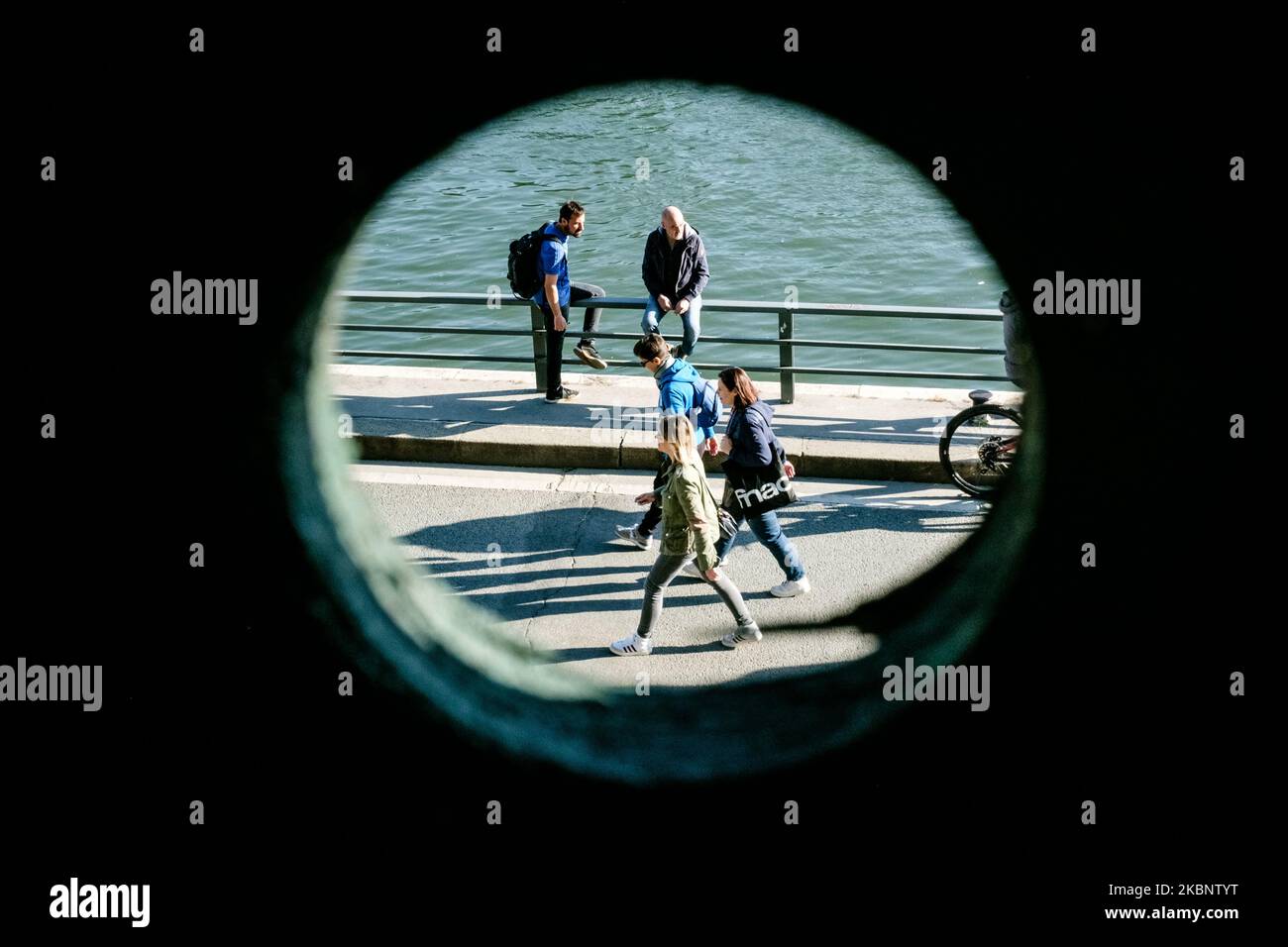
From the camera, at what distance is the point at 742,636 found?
7.27 meters

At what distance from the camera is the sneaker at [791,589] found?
7.73 metres

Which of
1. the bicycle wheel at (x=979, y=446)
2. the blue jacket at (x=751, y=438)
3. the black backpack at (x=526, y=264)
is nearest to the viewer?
the blue jacket at (x=751, y=438)

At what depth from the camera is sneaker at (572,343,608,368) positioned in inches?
412

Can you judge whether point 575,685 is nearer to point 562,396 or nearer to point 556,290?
point 556,290

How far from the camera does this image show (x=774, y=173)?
20.4 metres

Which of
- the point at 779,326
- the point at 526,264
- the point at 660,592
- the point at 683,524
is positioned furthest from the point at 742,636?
the point at 526,264

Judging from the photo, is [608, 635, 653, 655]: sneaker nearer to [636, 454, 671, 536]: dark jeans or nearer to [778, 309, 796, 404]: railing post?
[636, 454, 671, 536]: dark jeans

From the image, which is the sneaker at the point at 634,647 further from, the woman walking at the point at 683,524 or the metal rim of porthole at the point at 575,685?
the metal rim of porthole at the point at 575,685

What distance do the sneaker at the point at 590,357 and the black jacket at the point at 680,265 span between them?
36.3 inches

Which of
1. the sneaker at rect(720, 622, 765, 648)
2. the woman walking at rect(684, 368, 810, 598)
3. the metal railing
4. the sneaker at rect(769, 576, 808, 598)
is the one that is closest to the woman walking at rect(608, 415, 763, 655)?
the sneaker at rect(720, 622, 765, 648)

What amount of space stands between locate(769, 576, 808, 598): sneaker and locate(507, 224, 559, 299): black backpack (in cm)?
326

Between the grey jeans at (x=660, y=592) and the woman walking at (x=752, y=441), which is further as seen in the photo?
the woman walking at (x=752, y=441)

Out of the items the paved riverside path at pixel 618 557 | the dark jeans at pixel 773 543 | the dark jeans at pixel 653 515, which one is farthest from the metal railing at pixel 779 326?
the dark jeans at pixel 773 543
